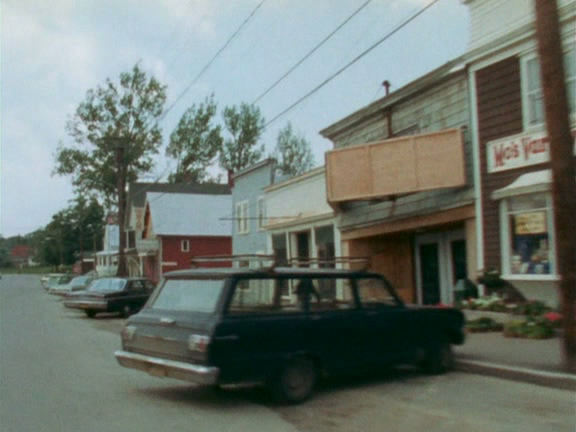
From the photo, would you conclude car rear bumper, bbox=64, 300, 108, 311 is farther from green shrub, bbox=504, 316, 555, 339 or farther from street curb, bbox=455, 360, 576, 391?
street curb, bbox=455, 360, 576, 391

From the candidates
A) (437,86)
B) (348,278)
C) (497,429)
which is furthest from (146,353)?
(437,86)

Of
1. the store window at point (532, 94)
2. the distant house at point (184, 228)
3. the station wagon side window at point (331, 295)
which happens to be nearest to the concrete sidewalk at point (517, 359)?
the station wagon side window at point (331, 295)

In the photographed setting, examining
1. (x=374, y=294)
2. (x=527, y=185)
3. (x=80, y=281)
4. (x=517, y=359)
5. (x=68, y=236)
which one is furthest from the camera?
(x=68, y=236)

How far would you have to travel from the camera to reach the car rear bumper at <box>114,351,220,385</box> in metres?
7.37

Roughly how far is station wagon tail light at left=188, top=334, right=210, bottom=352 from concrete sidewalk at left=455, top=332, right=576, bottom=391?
14.0 feet

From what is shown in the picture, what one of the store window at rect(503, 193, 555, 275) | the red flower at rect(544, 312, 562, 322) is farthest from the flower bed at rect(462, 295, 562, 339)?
the store window at rect(503, 193, 555, 275)

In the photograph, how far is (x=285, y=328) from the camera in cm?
806

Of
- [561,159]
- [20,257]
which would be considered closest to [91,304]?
[561,159]

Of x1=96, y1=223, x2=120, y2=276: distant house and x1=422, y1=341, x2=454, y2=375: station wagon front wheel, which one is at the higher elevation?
x1=96, y1=223, x2=120, y2=276: distant house

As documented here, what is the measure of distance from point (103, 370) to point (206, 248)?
1460 inches

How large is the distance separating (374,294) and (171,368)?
2954 millimetres

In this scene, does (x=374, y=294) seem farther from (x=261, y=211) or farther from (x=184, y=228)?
(x=184, y=228)

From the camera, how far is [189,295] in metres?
8.30

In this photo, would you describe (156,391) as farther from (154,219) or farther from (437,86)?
(154,219)
